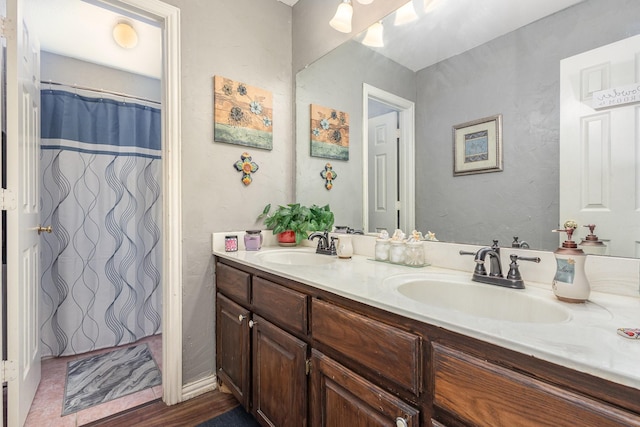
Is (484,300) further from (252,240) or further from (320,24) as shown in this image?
(320,24)

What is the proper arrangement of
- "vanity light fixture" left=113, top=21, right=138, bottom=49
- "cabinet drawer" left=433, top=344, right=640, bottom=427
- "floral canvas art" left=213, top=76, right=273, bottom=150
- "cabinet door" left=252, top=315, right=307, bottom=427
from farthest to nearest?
1. "vanity light fixture" left=113, top=21, right=138, bottom=49
2. "floral canvas art" left=213, top=76, right=273, bottom=150
3. "cabinet door" left=252, top=315, right=307, bottom=427
4. "cabinet drawer" left=433, top=344, right=640, bottom=427

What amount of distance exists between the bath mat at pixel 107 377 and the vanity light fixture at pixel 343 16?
7.78ft

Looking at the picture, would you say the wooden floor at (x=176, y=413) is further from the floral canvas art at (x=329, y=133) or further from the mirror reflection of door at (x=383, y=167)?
the floral canvas art at (x=329, y=133)

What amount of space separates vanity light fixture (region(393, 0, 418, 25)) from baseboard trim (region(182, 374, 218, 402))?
2178 millimetres

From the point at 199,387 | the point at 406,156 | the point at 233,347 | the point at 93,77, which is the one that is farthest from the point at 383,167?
the point at 93,77

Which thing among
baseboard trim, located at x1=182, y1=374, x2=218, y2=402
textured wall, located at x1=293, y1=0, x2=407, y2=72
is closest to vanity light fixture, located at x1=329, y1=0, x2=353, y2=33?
textured wall, located at x1=293, y1=0, x2=407, y2=72

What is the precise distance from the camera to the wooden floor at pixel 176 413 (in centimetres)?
147

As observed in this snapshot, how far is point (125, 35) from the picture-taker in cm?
206

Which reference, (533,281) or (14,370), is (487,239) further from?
(14,370)

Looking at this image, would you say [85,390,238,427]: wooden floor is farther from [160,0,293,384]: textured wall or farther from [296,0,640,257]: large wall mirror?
[296,0,640,257]: large wall mirror

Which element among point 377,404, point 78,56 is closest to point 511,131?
point 377,404

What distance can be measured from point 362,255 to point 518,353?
1.07m

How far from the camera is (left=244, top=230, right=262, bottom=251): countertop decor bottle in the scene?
176 cm

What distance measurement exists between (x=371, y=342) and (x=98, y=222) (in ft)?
7.71
